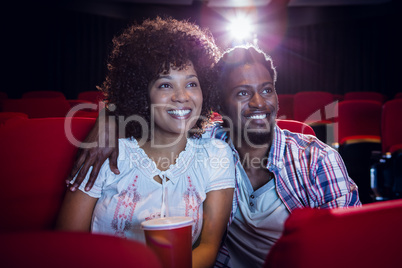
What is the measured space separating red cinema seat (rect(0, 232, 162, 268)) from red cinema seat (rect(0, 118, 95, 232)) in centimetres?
111

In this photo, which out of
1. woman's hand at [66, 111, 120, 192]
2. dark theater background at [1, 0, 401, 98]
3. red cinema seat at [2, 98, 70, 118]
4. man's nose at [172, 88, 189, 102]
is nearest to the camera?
woman's hand at [66, 111, 120, 192]

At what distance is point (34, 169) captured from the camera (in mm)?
1365

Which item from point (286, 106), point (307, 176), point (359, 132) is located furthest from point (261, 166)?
point (286, 106)

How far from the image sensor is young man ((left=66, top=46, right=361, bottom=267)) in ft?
5.15

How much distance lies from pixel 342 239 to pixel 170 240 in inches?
19.4

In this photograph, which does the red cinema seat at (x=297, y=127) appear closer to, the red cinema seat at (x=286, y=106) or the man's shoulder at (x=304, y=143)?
the man's shoulder at (x=304, y=143)

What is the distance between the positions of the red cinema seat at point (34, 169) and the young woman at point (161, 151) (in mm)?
128

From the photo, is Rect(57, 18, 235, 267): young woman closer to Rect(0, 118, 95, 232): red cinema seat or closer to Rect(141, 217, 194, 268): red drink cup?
Rect(0, 118, 95, 232): red cinema seat

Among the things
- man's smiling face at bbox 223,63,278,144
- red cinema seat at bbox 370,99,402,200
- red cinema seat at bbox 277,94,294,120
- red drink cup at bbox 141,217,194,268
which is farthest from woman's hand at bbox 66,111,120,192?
red cinema seat at bbox 277,94,294,120

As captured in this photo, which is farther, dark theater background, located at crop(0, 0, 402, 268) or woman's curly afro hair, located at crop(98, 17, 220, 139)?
woman's curly afro hair, located at crop(98, 17, 220, 139)

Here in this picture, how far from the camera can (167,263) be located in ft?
2.56

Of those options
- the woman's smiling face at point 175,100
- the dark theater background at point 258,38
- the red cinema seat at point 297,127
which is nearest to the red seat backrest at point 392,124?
→ the red cinema seat at point 297,127

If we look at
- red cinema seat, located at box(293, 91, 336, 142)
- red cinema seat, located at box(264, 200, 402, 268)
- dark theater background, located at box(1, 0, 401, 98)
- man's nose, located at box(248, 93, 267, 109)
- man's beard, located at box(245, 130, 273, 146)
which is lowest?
red cinema seat, located at box(264, 200, 402, 268)

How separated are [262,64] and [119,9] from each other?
8.99m
